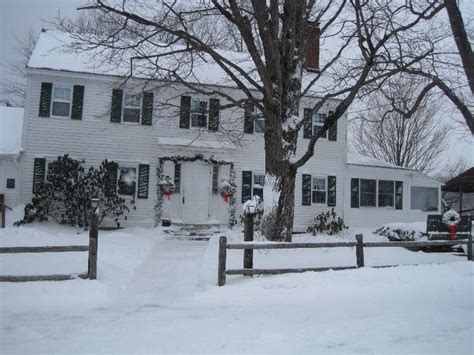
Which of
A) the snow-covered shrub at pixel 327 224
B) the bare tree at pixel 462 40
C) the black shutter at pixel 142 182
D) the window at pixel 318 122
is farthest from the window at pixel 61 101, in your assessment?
the bare tree at pixel 462 40

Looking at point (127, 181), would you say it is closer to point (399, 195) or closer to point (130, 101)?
point (130, 101)

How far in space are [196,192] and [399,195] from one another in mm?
10529

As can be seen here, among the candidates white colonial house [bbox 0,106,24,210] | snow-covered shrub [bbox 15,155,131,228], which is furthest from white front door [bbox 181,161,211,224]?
white colonial house [bbox 0,106,24,210]

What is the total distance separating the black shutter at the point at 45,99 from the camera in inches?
671

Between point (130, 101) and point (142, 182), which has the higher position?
point (130, 101)

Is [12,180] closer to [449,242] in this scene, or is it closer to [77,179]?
[77,179]

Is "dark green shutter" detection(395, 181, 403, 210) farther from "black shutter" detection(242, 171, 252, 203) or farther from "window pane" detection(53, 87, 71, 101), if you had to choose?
"window pane" detection(53, 87, 71, 101)

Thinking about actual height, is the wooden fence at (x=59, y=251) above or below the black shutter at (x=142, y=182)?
below

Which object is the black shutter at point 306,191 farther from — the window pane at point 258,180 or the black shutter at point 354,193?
the black shutter at point 354,193

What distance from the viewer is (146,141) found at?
709 inches

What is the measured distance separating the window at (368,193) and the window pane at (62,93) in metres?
14.0

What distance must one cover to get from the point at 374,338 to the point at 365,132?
34.9m

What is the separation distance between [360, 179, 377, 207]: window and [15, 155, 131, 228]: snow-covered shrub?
11.5 meters

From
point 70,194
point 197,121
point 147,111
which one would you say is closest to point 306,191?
point 197,121
